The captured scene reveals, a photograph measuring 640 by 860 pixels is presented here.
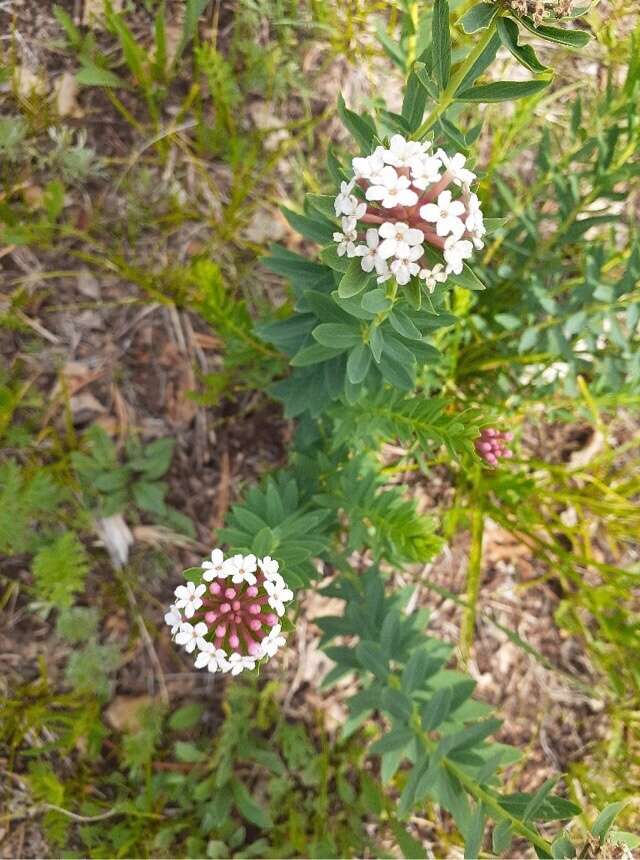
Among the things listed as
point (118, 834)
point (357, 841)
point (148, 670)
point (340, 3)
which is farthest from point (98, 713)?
point (340, 3)

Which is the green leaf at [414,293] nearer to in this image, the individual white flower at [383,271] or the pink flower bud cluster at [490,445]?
the individual white flower at [383,271]

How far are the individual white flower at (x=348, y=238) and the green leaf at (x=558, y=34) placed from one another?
729 millimetres

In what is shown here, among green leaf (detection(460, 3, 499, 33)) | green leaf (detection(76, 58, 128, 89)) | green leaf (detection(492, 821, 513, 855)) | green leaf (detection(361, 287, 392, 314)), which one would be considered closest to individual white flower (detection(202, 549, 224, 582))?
green leaf (detection(361, 287, 392, 314))

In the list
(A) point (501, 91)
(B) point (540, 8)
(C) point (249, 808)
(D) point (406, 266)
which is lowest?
(C) point (249, 808)

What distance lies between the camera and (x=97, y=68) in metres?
4.04

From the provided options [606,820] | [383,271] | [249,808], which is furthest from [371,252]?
[249,808]

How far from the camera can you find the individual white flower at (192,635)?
240cm

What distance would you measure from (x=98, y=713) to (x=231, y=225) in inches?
111

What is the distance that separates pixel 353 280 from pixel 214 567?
1.04m

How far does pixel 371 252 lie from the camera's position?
2131 millimetres

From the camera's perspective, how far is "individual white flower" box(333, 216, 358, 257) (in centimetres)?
210

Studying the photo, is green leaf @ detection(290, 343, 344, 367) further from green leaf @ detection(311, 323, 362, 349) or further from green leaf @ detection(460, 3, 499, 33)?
green leaf @ detection(460, 3, 499, 33)

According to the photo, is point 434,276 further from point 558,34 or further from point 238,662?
point 238,662

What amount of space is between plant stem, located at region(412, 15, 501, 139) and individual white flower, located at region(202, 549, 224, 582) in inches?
59.1
